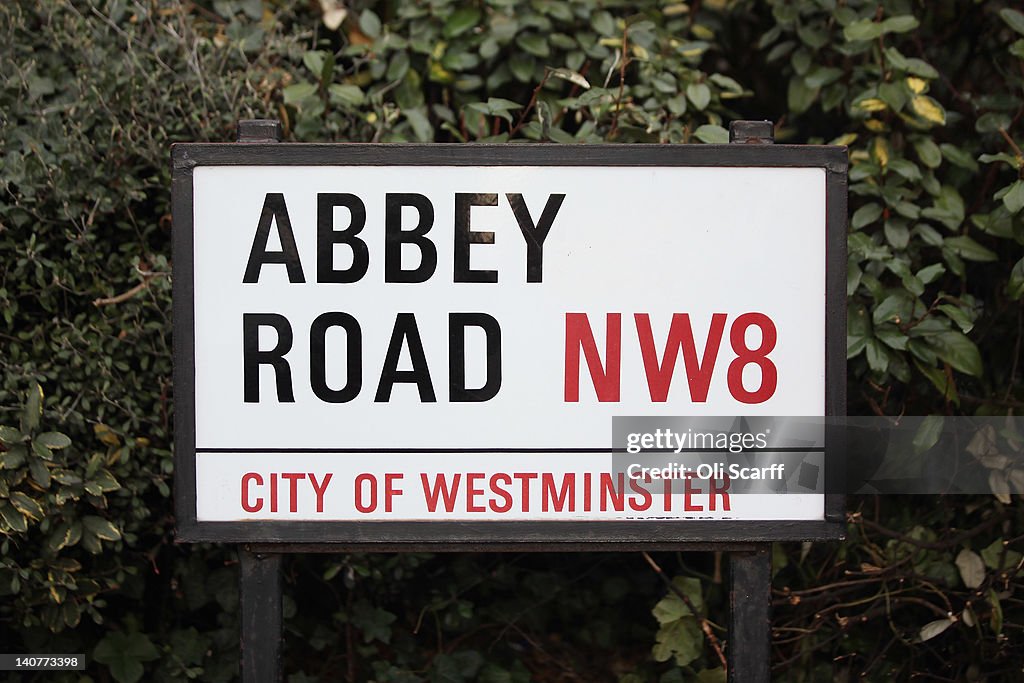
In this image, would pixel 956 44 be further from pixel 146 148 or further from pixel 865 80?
pixel 146 148

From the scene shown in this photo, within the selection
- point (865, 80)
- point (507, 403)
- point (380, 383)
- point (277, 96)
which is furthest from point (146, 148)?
point (865, 80)

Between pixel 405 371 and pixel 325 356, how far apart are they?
16 centimetres

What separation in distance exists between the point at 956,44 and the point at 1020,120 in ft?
1.08

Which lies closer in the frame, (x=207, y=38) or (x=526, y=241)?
(x=526, y=241)

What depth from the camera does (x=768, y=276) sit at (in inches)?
74.2

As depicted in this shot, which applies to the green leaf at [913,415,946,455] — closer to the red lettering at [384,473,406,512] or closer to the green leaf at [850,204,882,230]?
the green leaf at [850,204,882,230]

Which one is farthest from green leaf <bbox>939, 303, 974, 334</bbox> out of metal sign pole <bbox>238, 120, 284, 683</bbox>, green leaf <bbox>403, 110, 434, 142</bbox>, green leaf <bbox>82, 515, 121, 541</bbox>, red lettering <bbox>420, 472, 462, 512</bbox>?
green leaf <bbox>82, 515, 121, 541</bbox>

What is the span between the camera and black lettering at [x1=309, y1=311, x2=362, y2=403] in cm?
187

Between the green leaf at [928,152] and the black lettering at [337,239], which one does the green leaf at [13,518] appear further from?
the green leaf at [928,152]

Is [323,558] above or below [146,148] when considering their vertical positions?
below

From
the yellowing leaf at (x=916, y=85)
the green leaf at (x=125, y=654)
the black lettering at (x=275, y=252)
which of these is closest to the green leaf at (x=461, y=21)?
the black lettering at (x=275, y=252)

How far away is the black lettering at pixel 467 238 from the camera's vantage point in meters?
1.88

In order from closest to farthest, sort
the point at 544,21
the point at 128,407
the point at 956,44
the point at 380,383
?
1. the point at 380,383
2. the point at 128,407
3. the point at 544,21
4. the point at 956,44

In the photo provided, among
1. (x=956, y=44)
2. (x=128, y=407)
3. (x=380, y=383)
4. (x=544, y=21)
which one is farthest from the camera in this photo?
(x=956, y=44)
